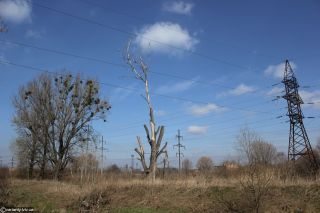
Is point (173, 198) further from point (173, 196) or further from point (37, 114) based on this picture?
point (37, 114)

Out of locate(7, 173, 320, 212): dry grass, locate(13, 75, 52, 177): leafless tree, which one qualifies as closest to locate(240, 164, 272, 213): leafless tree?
locate(7, 173, 320, 212): dry grass

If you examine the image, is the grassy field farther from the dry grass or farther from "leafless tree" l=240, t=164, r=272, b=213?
"leafless tree" l=240, t=164, r=272, b=213

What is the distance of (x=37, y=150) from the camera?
47.8 metres

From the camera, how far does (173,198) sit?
722 inches

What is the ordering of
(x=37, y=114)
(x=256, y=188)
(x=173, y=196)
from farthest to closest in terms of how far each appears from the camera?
(x=37, y=114)
(x=173, y=196)
(x=256, y=188)

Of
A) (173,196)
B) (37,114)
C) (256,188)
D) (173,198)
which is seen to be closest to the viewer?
(256,188)

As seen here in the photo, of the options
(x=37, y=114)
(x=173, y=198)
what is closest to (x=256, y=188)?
(x=173, y=198)

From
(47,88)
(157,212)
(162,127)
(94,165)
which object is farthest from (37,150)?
(157,212)

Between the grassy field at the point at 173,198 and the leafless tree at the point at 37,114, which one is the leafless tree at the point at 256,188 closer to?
the grassy field at the point at 173,198

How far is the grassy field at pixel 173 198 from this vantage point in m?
14.5

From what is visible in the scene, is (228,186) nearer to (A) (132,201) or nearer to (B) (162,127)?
(A) (132,201)

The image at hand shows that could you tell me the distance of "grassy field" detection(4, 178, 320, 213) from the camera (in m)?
14.5

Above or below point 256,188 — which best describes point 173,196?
below

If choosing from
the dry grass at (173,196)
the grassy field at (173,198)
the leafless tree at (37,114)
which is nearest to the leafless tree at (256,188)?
the grassy field at (173,198)
